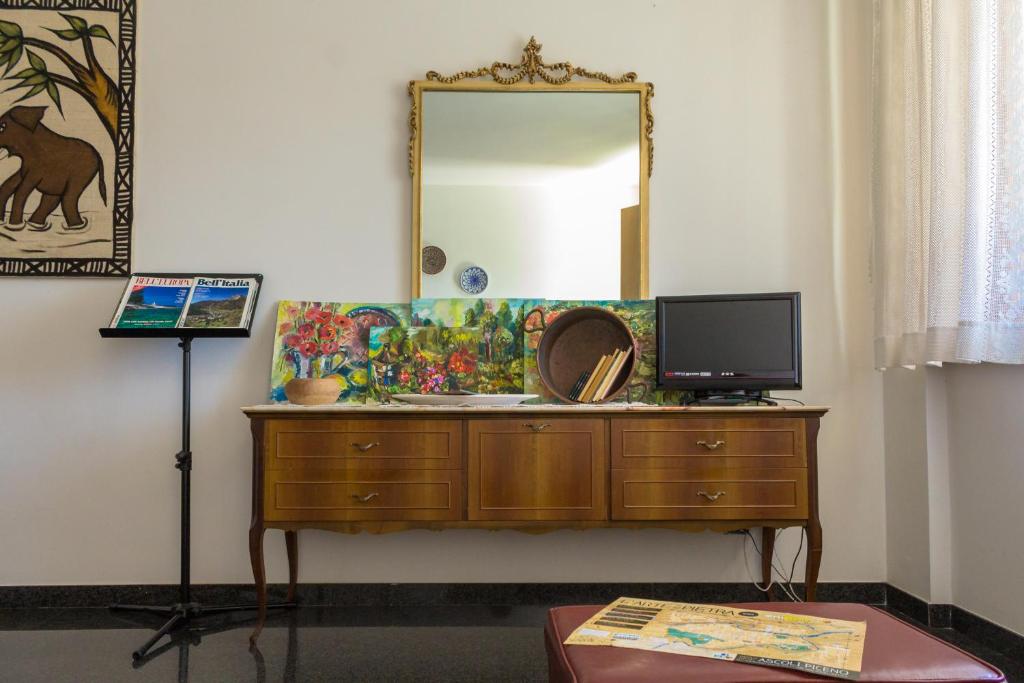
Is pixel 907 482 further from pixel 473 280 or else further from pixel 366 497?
pixel 366 497

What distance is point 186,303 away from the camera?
124 inches

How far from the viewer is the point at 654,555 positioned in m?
3.28

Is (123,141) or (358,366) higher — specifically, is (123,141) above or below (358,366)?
above

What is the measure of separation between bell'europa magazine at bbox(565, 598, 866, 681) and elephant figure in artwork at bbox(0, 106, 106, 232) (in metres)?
2.85

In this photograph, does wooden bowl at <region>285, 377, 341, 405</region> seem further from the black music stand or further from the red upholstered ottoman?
the red upholstered ottoman

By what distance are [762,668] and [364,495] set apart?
1.79m

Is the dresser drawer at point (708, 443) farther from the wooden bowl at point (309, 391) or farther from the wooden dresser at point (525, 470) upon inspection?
the wooden bowl at point (309, 391)

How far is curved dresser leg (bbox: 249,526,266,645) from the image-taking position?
9.09ft

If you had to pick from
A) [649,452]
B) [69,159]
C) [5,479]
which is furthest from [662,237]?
[5,479]

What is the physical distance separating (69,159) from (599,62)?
2.23 m

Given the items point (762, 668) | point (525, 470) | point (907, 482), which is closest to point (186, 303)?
point (525, 470)

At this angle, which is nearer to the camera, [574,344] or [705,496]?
[705,496]

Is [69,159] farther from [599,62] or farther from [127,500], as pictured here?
[599,62]

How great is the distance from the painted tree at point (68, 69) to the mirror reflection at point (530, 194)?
1312 millimetres
